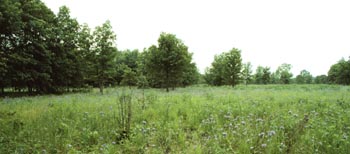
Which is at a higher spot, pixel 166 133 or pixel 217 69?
pixel 217 69

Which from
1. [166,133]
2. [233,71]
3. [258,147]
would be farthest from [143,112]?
[233,71]

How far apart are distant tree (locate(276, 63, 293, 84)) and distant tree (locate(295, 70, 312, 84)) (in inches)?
679

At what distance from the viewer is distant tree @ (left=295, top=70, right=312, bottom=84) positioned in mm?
89562

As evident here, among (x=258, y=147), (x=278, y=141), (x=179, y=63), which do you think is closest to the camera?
(x=258, y=147)

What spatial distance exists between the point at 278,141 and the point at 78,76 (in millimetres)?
30140

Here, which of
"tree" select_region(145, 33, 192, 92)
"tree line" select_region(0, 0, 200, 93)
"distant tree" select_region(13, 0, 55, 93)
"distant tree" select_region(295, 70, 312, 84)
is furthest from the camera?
"distant tree" select_region(295, 70, 312, 84)

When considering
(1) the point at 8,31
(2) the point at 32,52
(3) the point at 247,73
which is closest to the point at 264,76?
(3) the point at 247,73

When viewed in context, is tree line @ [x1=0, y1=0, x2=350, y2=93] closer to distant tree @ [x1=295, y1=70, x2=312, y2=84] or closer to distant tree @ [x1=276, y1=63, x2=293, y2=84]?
distant tree @ [x1=276, y1=63, x2=293, y2=84]

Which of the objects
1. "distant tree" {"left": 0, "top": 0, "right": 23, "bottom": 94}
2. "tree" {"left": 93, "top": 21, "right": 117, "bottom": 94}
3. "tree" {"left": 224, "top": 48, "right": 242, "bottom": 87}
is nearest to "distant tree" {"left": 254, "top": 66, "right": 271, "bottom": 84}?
"tree" {"left": 224, "top": 48, "right": 242, "bottom": 87}

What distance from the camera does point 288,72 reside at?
77250 millimetres

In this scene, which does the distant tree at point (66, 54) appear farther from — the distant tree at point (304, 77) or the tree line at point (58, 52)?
the distant tree at point (304, 77)

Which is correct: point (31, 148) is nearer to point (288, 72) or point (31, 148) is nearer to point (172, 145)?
point (172, 145)

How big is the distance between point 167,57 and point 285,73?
234 ft

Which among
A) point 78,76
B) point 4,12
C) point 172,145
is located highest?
point 4,12
